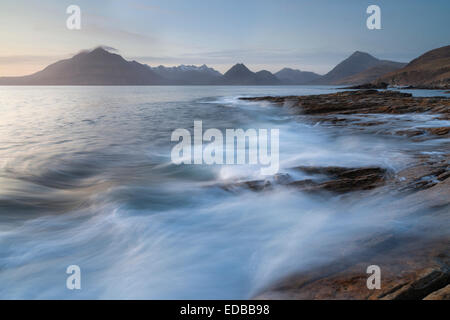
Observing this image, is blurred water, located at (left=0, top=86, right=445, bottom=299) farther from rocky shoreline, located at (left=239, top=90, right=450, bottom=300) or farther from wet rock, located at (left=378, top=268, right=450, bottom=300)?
wet rock, located at (left=378, top=268, right=450, bottom=300)

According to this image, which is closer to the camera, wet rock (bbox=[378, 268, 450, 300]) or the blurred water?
wet rock (bbox=[378, 268, 450, 300])

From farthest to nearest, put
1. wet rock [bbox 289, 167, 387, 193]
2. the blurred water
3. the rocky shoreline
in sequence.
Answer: wet rock [bbox 289, 167, 387, 193], the blurred water, the rocky shoreline

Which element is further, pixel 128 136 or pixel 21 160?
pixel 128 136

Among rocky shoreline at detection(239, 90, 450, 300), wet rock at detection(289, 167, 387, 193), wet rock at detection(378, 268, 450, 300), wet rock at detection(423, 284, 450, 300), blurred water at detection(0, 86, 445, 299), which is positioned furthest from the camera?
wet rock at detection(289, 167, 387, 193)

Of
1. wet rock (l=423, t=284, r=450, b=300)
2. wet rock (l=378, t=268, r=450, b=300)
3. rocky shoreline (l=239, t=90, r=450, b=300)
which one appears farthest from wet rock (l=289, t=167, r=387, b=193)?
wet rock (l=423, t=284, r=450, b=300)

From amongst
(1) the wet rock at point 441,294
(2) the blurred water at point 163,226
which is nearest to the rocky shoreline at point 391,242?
(1) the wet rock at point 441,294

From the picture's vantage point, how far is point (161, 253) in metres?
4.03

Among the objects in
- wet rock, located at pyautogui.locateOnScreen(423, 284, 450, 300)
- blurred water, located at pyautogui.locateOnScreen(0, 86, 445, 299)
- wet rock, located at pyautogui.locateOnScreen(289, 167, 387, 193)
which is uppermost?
wet rock, located at pyautogui.locateOnScreen(289, 167, 387, 193)

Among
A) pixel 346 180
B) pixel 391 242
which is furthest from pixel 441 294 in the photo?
pixel 346 180

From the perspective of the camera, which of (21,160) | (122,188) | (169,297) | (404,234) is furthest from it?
(21,160)
